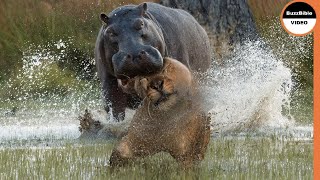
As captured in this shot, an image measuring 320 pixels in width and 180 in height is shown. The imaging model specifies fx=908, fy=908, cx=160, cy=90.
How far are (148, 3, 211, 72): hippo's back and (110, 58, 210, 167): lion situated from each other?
2565 millimetres

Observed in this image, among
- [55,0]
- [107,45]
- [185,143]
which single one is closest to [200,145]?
[185,143]

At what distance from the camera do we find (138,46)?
760 centimetres

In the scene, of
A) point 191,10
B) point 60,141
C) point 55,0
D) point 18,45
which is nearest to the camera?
point 60,141

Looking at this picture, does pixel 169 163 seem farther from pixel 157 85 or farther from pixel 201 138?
pixel 157 85

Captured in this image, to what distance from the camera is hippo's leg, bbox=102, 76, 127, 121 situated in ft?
29.8

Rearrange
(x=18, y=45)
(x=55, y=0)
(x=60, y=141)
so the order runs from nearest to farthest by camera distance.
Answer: (x=60, y=141) → (x=18, y=45) → (x=55, y=0)

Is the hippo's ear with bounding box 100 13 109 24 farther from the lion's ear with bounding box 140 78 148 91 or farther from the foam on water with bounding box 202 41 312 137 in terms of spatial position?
the lion's ear with bounding box 140 78 148 91

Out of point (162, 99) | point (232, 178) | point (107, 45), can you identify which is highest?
point (107, 45)

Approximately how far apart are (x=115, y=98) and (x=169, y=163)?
8.66 ft

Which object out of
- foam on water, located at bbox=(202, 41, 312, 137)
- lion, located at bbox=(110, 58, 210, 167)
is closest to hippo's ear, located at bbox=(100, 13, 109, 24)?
foam on water, located at bbox=(202, 41, 312, 137)

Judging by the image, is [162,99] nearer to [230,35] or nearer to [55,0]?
[230,35]

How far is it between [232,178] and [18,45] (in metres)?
12.1

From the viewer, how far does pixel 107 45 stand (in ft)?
27.1

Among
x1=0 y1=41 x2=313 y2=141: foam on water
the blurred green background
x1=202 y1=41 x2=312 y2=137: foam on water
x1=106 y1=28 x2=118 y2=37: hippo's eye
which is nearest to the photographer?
x1=106 y1=28 x2=118 y2=37: hippo's eye
